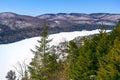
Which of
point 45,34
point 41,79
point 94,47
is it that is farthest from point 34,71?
point 94,47

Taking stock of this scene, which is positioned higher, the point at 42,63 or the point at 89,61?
the point at 89,61

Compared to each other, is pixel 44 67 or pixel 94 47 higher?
pixel 94 47

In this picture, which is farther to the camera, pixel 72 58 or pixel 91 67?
pixel 72 58

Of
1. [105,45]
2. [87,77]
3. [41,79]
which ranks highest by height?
[105,45]

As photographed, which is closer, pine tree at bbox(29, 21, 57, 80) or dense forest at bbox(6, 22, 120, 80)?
dense forest at bbox(6, 22, 120, 80)

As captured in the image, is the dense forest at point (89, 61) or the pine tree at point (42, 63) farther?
the pine tree at point (42, 63)

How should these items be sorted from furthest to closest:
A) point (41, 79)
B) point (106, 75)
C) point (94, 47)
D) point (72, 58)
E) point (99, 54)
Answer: point (41, 79), point (72, 58), point (94, 47), point (99, 54), point (106, 75)

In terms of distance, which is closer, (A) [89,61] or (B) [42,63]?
(A) [89,61]

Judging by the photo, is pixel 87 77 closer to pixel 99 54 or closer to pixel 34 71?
pixel 99 54

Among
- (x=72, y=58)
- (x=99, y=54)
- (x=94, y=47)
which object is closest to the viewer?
(x=99, y=54)
